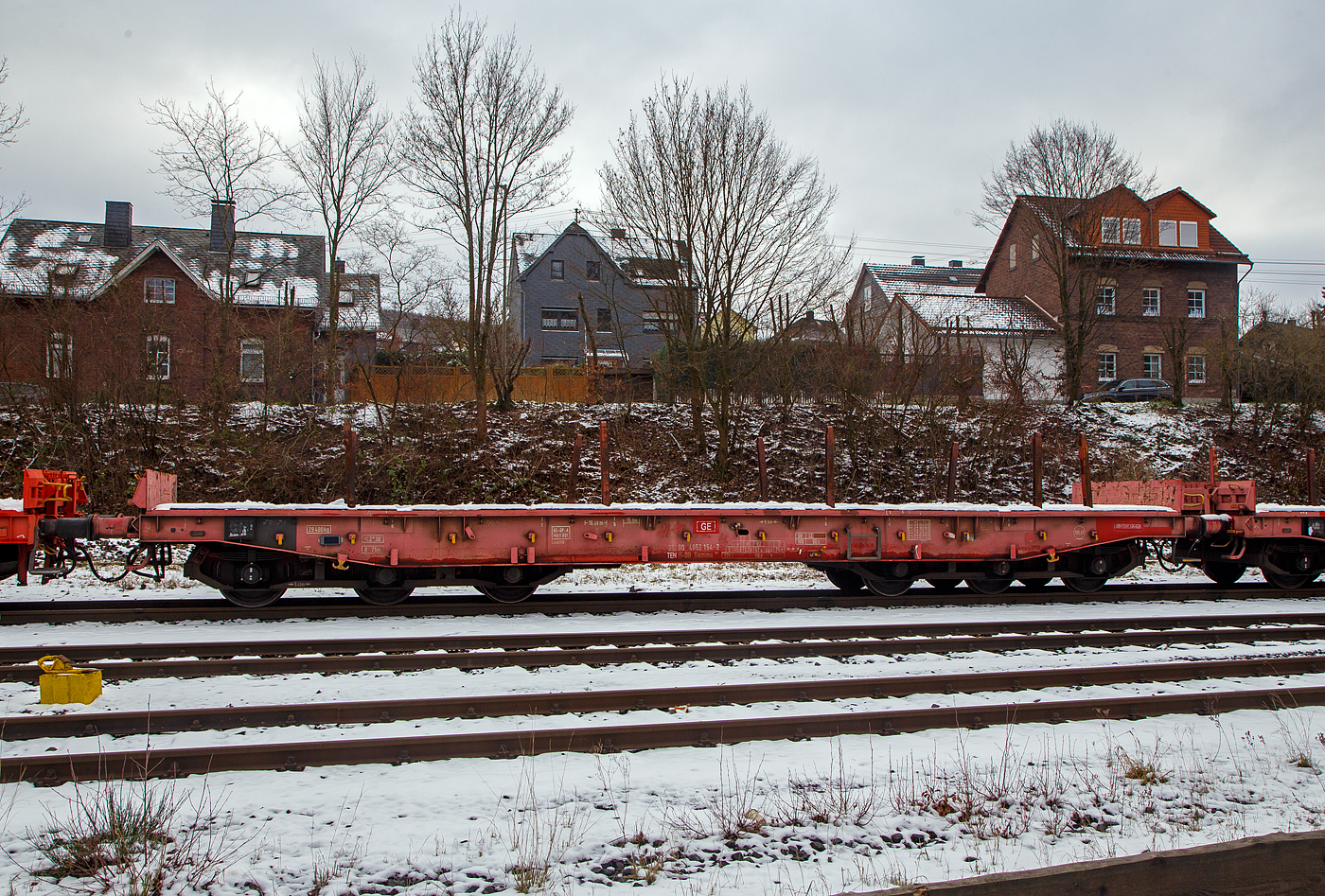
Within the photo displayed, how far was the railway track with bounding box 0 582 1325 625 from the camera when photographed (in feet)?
32.3

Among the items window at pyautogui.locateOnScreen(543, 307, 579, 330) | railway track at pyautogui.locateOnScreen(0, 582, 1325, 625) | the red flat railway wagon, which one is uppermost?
window at pyautogui.locateOnScreen(543, 307, 579, 330)

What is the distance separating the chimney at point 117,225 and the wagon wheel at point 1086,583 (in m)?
42.8

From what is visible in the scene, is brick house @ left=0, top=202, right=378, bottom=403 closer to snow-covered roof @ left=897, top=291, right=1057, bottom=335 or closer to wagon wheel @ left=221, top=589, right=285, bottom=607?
wagon wheel @ left=221, top=589, right=285, bottom=607

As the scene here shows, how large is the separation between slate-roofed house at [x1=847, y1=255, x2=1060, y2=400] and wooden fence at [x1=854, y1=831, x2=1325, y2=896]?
19384 millimetres

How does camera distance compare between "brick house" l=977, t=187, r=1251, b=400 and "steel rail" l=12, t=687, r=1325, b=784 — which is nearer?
"steel rail" l=12, t=687, r=1325, b=784

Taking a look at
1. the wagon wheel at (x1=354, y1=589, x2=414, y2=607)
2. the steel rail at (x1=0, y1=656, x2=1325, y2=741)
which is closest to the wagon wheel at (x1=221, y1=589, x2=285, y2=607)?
the wagon wheel at (x1=354, y1=589, x2=414, y2=607)

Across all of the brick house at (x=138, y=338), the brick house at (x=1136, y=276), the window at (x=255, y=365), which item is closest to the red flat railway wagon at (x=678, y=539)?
the brick house at (x=138, y=338)

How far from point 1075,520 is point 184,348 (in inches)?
934

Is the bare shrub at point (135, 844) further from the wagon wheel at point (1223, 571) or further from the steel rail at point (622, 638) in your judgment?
the wagon wheel at point (1223, 571)

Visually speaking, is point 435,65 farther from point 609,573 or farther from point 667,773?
point 667,773

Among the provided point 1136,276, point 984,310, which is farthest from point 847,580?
point 1136,276

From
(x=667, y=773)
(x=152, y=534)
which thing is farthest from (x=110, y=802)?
(x=152, y=534)

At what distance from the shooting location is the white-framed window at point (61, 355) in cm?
1866

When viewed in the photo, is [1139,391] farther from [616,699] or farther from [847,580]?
[616,699]
